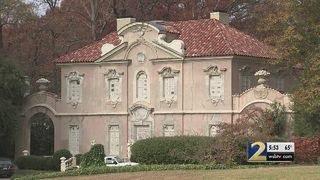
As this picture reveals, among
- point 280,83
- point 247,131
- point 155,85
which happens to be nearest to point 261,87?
point 280,83

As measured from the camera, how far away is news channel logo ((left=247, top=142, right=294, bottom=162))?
34.6 meters

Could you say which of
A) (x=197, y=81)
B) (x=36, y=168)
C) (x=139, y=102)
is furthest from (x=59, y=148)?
(x=197, y=81)

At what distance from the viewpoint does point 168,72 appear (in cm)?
5403

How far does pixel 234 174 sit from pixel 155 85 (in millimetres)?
25778

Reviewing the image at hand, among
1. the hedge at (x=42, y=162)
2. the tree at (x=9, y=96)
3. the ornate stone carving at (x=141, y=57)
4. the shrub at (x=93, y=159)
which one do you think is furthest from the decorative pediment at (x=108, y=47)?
the shrub at (x=93, y=159)

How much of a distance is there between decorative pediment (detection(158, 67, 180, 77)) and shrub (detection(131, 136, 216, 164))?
12.2 meters

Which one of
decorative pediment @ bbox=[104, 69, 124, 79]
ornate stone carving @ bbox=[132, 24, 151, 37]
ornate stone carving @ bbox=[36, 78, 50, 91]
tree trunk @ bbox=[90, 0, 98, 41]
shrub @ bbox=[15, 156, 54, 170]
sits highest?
tree trunk @ bbox=[90, 0, 98, 41]

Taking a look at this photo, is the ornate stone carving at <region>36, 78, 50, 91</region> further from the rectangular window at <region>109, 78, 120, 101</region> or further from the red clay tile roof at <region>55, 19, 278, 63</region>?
the rectangular window at <region>109, 78, 120, 101</region>

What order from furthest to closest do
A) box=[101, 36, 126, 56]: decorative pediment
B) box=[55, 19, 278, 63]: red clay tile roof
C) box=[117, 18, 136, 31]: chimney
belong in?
box=[117, 18, 136, 31]: chimney → box=[101, 36, 126, 56]: decorative pediment → box=[55, 19, 278, 63]: red clay tile roof

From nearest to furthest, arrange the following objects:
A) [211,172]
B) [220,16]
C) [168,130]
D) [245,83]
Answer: [211,172]
[245,83]
[168,130]
[220,16]

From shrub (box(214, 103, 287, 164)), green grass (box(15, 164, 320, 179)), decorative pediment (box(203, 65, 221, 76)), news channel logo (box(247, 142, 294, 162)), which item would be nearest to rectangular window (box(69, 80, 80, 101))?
decorative pediment (box(203, 65, 221, 76))

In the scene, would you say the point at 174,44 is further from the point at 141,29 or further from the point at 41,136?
the point at 41,136

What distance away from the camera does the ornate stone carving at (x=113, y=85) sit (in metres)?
56.2

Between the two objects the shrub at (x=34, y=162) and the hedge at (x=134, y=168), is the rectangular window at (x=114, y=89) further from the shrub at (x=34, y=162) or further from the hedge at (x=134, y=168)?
the hedge at (x=134, y=168)
